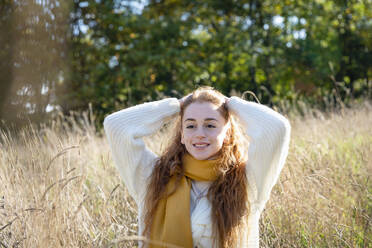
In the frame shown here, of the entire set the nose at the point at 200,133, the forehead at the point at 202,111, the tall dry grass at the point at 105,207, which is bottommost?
the tall dry grass at the point at 105,207

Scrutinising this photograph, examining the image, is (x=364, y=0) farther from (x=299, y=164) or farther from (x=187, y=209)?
(x=187, y=209)

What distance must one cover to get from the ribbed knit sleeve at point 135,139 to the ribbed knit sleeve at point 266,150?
1.84ft

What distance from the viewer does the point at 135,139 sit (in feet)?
7.43

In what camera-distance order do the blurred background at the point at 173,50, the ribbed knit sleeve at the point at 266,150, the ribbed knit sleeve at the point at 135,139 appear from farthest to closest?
the blurred background at the point at 173,50 → the ribbed knit sleeve at the point at 135,139 → the ribbed knit sleeve at the point at 266,150

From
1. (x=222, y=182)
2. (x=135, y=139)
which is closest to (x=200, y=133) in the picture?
(x=222, y=182)

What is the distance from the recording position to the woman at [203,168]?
6.66 feet

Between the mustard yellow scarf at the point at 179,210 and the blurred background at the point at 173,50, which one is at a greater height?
the blurred background at the point at 173,50

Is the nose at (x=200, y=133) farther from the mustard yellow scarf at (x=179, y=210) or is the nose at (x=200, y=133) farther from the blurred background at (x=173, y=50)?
the blurred background at (x=173, y=50)

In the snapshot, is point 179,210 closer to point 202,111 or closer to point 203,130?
point 203,130

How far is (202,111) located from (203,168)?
34 cm

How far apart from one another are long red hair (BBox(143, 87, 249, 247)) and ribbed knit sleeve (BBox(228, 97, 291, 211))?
0.10 metres

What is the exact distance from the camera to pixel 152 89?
31.0 feet

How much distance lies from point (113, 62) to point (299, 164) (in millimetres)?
7217

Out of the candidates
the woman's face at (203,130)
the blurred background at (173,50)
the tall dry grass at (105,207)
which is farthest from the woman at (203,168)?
the blurred background at (173,50)
